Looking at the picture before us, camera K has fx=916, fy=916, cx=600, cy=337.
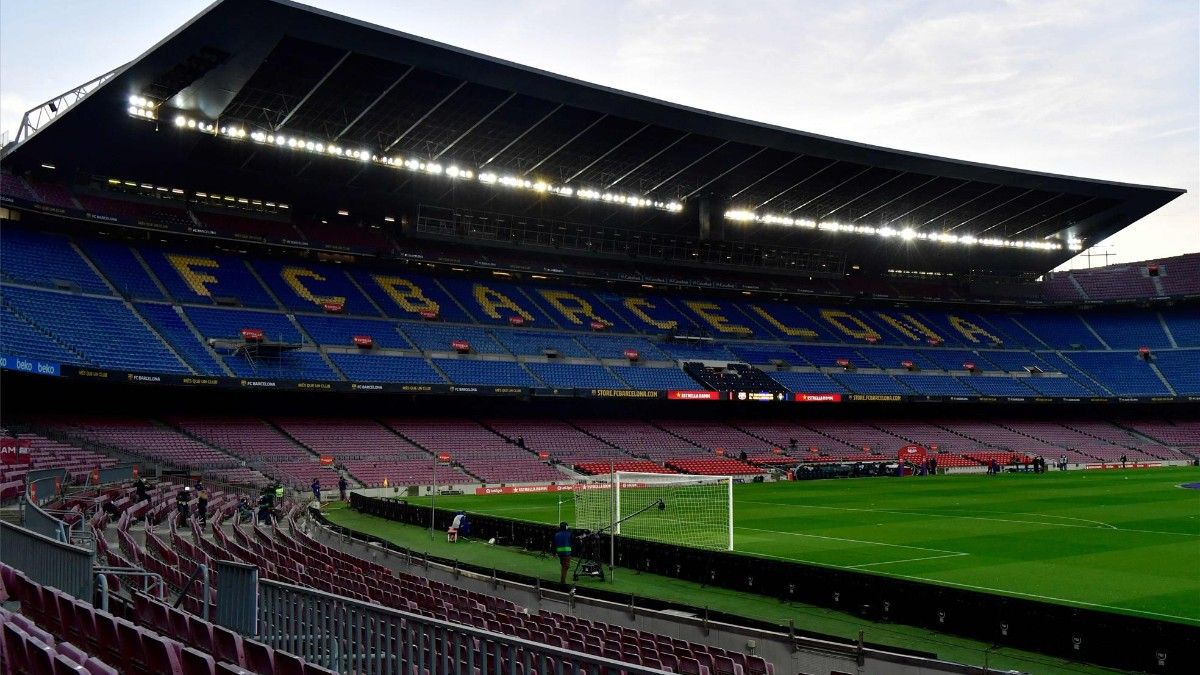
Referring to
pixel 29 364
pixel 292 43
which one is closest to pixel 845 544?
pixel 292 43

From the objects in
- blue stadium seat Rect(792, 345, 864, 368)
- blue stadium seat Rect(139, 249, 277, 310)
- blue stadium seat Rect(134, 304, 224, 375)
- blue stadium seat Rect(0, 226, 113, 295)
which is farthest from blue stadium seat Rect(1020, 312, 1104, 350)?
blue stadium seat Rect(0, 226, 113, 295)

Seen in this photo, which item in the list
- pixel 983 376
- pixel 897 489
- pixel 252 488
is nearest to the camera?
pixel 252 488

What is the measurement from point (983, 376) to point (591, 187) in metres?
38.2

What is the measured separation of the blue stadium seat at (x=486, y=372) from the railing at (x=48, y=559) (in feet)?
143

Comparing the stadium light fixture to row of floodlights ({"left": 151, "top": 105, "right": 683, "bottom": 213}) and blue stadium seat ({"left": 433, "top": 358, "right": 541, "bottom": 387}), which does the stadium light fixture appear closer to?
row of floodlights ({"left": 151, "top": 105, "right": 683, "bottom": 213})

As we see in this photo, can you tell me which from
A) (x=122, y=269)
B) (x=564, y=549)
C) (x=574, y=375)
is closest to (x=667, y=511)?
(x=564, y=549)

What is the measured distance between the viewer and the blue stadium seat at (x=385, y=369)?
52.8 meters

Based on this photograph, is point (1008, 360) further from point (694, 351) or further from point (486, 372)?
A: point (486, 372)

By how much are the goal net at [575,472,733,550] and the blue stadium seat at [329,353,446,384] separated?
17.7 metres

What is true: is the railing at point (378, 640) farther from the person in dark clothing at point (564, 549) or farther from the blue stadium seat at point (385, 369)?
the blue stadium seat at point (385, 369)

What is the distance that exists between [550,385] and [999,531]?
106ft

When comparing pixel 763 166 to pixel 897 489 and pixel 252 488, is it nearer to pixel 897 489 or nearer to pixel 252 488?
pixel 897 489

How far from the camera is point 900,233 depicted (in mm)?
74375

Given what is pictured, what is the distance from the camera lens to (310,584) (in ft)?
45.8
